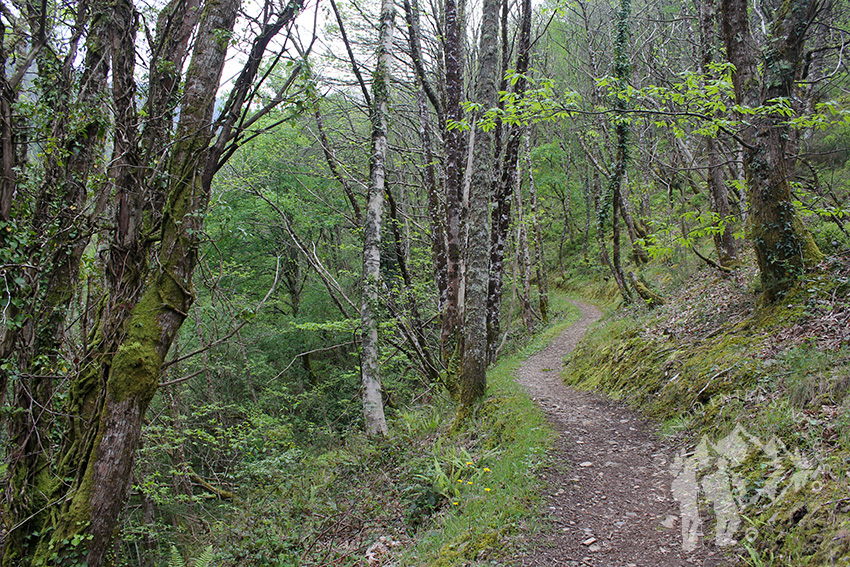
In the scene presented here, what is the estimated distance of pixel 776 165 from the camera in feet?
17.7

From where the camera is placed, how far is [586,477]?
14.7ft

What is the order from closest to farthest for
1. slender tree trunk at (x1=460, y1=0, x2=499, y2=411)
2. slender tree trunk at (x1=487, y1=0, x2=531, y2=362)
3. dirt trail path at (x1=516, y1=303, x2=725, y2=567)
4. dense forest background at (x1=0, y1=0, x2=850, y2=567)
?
dirt trail path at (x1=516, y1=303, x2=725, y2=567) < dense forest background at (x1=0, y1=0, x2=850, y2=567) < slender tree trunk at (x1=460, y1=0, x2=499, y2=411) < slender tree trunk at (x1=487, y1=0, x2=531, y2=362)

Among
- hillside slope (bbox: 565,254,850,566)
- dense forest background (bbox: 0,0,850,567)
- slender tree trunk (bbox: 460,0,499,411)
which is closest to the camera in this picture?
hillside slope (bbox: 565,254,850,566)

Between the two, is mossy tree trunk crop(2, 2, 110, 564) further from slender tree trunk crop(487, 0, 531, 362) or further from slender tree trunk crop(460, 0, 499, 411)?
slender tree trunk crop(487, 0, 531, 362)

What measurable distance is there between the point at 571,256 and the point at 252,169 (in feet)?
72.3

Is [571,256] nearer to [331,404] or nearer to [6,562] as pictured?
[331,404]

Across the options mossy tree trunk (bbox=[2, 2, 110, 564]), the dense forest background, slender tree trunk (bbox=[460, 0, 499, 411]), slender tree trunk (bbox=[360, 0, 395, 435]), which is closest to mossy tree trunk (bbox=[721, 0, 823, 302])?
the dense forest background

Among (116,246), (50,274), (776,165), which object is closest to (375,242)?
(116,246)

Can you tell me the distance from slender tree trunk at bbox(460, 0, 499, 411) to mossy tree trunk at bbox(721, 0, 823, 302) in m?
3.49

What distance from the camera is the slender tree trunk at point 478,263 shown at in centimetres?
676

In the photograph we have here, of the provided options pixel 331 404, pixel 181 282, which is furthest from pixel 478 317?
pixel 331 404
